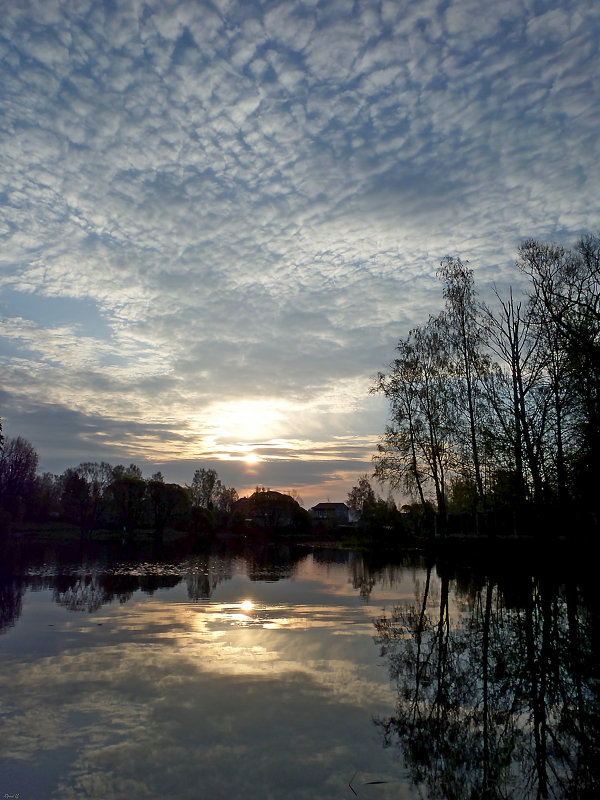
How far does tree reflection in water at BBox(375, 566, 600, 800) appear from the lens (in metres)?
4.70

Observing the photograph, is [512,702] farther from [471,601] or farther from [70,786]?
[471,601]

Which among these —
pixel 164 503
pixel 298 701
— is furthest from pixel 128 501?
pixel 298 701

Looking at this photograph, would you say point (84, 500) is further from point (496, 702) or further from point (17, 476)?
point (496, 702)

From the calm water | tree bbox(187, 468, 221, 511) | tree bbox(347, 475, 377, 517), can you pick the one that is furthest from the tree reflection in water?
tree bbox(187, 468, 221, 511)

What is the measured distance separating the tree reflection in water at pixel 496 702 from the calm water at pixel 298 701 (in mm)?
25

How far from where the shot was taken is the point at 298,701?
21.5ft

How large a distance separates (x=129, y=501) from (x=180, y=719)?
3029 inches

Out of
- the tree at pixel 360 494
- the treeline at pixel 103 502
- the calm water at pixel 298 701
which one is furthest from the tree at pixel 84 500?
the calm water at pixel 298 701

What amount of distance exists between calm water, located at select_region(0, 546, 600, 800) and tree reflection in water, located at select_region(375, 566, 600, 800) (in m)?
0.02

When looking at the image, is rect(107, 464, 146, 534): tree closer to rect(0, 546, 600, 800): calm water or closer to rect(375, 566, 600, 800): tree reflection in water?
rect(0, 546, 600, 800): calm water

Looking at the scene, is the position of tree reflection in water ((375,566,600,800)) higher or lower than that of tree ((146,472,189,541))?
lower

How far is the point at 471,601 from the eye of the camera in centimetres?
1422

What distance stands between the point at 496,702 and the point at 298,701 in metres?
2.40

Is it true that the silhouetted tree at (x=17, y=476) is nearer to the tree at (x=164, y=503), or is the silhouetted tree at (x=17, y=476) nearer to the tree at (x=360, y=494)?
the tree at (x=164, y=503)
